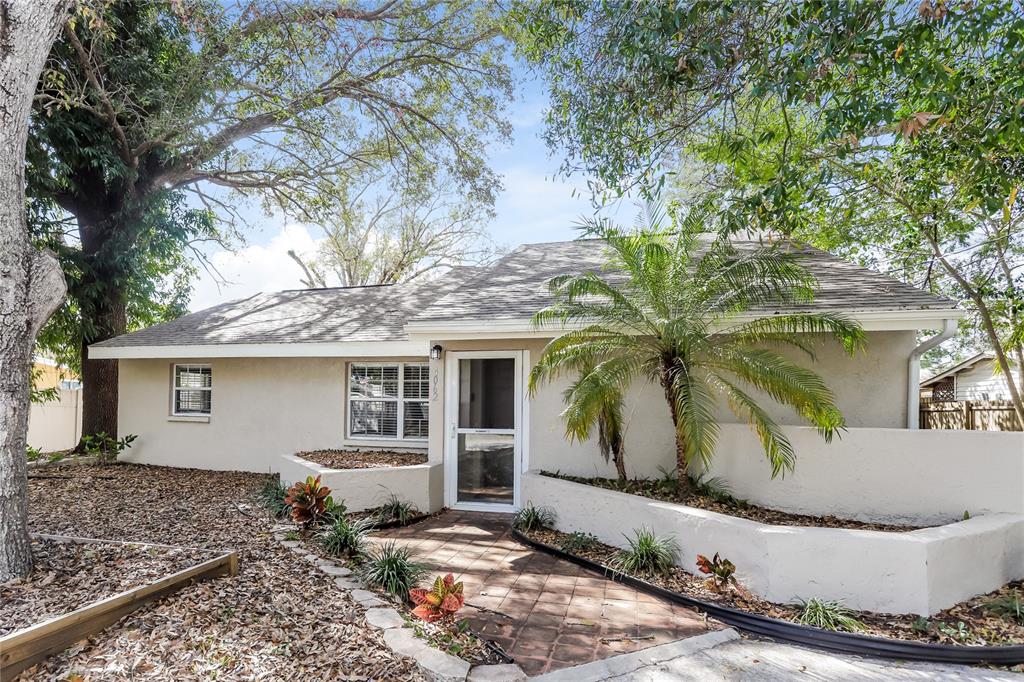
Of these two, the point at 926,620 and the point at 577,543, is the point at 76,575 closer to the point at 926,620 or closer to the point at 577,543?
the point at 577,543

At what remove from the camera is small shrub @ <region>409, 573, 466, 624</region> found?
13.6 feet

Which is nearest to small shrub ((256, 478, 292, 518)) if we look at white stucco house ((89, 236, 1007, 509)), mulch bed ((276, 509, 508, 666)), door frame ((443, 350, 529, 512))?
white stucco house ((89, 236, 1007, 509))

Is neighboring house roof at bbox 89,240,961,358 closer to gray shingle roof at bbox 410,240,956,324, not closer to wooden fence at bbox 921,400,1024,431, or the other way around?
gray shingle roof at bbox 410,240,956,324

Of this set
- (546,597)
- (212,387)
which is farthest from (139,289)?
(546,597)

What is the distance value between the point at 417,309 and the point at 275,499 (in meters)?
4.99

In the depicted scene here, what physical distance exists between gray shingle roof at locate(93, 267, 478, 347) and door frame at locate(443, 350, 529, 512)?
153 cm

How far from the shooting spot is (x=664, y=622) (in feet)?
16.1

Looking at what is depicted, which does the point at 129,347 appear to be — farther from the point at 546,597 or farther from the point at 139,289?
the point at 546,597

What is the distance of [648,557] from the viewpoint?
5961mm

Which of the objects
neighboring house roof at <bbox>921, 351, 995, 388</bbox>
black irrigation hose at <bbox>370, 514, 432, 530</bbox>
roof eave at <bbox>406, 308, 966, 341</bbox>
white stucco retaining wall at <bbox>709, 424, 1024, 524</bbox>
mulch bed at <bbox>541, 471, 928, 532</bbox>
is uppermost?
roof eave at <bbox>406, 308, 966, 341</bbox>

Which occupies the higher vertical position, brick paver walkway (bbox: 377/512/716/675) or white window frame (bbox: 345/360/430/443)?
white window frame (bbox: 345/360/430/443)

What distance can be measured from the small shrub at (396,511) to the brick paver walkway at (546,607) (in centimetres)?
71

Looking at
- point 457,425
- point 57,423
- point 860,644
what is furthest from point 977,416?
point 57,423

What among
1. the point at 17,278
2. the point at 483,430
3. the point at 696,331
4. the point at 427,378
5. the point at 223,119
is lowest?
the point at 483,430
